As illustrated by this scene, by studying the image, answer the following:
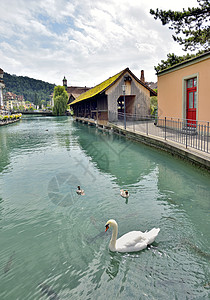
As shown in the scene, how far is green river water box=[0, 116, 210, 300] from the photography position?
350cm

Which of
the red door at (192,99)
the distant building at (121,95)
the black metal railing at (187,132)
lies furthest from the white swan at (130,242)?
the distant building at (121,95)

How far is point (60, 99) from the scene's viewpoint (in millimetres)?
68375

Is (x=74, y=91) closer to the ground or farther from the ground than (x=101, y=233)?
farther from the ground

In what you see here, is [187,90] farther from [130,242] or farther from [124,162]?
[130,242]

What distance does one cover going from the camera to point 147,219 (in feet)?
17.8

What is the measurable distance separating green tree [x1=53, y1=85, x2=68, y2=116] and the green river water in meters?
61.9

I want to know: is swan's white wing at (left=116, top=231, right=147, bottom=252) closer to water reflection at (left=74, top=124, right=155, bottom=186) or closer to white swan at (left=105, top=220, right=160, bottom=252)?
white swan at (left=105, top=220, right=160, bottom=252)

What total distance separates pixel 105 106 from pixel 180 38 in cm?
1031

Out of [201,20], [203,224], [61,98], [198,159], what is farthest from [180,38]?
[61,98]

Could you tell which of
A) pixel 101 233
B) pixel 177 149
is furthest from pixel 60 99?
pixel 101 233

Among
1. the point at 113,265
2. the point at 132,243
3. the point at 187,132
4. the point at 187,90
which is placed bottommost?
the point at 113,265

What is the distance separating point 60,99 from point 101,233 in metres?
67.4

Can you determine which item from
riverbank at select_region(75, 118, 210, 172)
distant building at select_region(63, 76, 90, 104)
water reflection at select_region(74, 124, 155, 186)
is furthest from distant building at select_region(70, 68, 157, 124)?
distant building at select_region(63, 76, 90, 104)

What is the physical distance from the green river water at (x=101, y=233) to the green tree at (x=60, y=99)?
61858 millimetres
